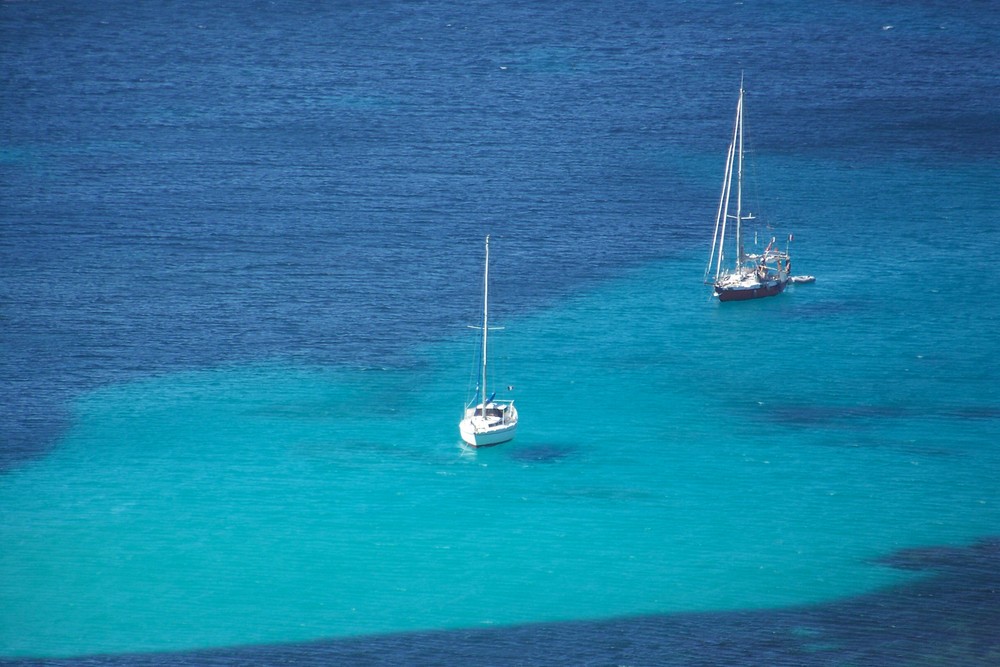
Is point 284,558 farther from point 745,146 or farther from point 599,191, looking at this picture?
point 745,146

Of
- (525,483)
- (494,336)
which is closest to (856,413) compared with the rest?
(525,483)

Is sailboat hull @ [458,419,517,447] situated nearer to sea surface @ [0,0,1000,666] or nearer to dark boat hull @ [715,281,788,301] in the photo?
sea surface @ [0,0,1000,666]

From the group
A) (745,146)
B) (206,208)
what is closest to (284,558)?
(206,208)

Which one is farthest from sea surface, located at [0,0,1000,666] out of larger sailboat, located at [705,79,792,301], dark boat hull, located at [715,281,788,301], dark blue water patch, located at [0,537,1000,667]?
larger sailboat, located at [705,79,792,301]

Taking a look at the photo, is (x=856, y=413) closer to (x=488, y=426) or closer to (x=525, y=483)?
(x=525, y=483)

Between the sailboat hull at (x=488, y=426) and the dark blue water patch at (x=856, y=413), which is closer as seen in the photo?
the sailboat hull at (x=488, y=426)

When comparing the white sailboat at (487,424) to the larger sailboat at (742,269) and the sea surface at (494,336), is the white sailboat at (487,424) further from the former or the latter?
the larger sailboat at (742,269)

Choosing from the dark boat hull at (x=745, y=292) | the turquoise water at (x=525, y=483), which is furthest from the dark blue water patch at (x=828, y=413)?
the dark boat hull at (x=745, y=292)
